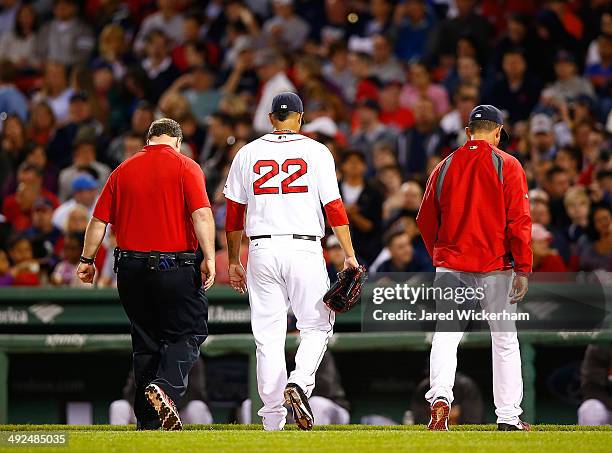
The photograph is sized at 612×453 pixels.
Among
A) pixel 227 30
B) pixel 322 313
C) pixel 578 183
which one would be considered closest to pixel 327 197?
pixel 322 313

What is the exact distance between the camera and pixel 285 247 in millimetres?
8250

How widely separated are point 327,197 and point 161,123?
112 centimetres

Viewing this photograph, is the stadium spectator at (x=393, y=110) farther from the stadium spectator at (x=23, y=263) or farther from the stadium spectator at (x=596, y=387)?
the stadium spectator at (x=596, y=387)

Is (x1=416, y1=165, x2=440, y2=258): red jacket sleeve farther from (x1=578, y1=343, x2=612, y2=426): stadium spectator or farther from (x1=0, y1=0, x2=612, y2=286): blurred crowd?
(x1=0, y1=0, x2=612, y2=286): blurred crowd

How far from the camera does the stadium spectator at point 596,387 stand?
34.3 ft

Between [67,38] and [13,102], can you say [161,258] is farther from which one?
[67,38]

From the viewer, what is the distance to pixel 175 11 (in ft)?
59.3

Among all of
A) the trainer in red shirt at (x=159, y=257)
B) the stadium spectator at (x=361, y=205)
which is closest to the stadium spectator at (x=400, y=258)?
the stadium spectator at (x=361, y=205)

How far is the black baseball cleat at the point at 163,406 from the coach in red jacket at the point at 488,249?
1.50 metres

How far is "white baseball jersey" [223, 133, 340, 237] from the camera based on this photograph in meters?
8.25

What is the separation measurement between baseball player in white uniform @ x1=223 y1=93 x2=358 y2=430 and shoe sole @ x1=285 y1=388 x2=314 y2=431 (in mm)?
30

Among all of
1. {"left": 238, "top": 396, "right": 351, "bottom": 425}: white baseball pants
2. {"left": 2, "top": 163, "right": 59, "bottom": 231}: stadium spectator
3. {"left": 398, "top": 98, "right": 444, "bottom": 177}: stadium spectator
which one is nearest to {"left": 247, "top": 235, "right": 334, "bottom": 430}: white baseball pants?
{"left": 238, "top": 396, "right": 351, "bottom": 425}: white baseball pants

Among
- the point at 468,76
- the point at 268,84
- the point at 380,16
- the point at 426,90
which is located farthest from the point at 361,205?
the point at 380,16

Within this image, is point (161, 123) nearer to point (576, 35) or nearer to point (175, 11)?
point (576, 35)
